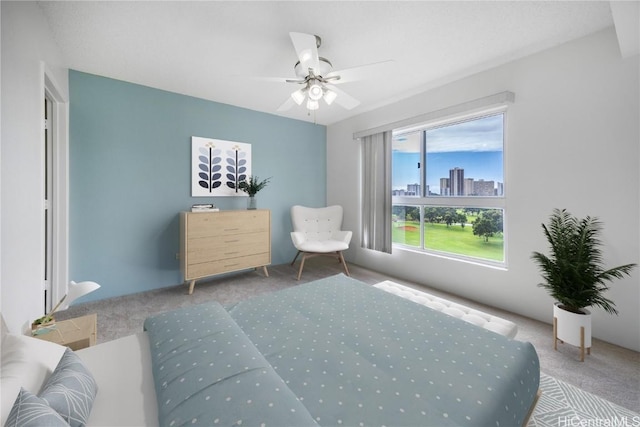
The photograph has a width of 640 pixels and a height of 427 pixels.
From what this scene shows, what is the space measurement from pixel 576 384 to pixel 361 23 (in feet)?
9.08

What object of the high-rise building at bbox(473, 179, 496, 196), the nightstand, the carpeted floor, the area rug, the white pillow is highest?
the high-rise building at bbox(473, 179, 496, 196)

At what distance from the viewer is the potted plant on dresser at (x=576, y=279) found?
1.79 meters

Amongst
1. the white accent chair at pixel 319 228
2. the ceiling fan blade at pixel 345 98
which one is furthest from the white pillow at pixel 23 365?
the white accent chair at pixel 319 228

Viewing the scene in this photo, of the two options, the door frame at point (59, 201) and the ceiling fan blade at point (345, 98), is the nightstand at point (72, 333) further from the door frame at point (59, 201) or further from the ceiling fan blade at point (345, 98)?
the ceiling fan blade at point (345, 98)

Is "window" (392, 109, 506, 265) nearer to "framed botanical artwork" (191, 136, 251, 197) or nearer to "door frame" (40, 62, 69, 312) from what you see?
"framed botanical artwork" (191, 136, 251, 197)

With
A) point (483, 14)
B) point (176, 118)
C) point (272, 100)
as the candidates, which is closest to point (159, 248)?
point (176, 118)

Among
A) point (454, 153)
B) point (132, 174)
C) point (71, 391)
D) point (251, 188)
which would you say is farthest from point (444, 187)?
point (132, 174)

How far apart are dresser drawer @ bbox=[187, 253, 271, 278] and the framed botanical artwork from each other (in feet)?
3.09

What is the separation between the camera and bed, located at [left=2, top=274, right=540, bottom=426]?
2.60 ft

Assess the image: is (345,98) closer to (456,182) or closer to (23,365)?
(456,182)

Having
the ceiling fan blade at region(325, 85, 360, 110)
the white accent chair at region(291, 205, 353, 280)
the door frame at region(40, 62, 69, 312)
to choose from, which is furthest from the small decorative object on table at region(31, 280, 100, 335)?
the white accent chair at region(291, 205, 353, 280)

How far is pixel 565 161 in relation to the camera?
2172mm

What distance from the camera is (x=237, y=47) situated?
223cm

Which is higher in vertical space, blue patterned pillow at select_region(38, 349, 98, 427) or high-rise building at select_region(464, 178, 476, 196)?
high-rise building at select_region(464, 178, 476, 196)
